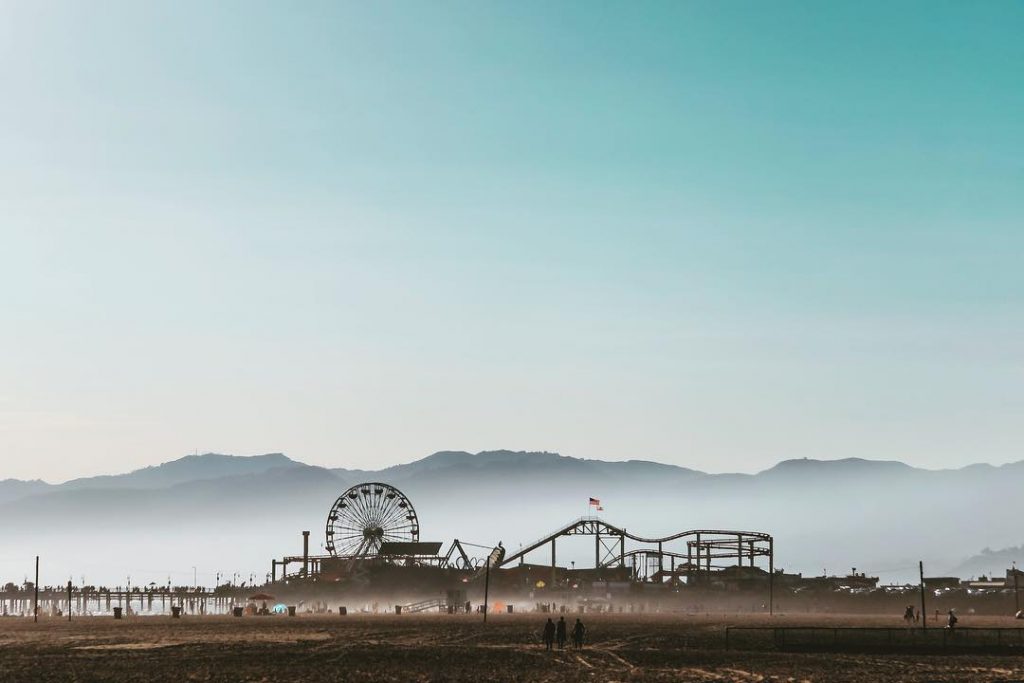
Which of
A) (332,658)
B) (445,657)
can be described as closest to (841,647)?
(445,657)

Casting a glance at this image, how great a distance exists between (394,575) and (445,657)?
5565 inches

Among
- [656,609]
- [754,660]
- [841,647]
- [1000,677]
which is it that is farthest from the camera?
[656,609]

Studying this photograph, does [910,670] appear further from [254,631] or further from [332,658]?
[254,631]

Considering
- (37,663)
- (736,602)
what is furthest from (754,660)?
(736,602)

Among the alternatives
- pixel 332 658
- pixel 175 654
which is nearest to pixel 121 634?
pixel 175 654

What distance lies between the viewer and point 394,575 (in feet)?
653

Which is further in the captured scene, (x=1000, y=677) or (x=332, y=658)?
(x=332, y=658)

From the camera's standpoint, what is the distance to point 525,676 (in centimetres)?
5034

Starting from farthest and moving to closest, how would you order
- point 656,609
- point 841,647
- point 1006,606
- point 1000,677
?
point 656,609
point 1006,606
point 841,647
point 1000,677

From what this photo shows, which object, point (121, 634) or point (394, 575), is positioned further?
point (394, 575)

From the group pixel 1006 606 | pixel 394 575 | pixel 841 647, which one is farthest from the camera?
pixel 394 575

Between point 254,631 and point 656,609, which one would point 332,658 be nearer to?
point 254,631

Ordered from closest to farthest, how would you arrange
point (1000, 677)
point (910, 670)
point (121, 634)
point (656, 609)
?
point (1000, 677), point (910, 670), point (121, 634), point (656, 609)

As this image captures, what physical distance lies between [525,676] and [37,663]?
929 inches
